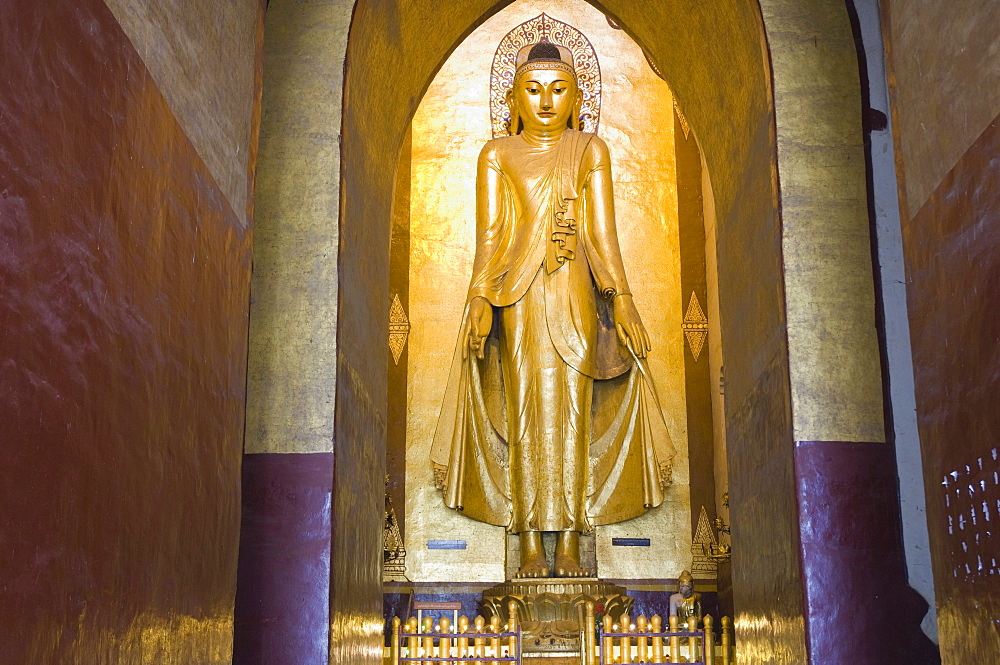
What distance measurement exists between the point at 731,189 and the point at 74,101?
3608 millimetres

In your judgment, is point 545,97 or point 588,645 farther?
point 545,97

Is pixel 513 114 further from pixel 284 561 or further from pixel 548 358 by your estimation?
pixel 284 561

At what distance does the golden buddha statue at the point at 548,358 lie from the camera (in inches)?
298

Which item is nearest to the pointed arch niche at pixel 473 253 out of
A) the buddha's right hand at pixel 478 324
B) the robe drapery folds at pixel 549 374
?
the robe drapery folds at pixel 549 374

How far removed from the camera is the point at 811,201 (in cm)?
455

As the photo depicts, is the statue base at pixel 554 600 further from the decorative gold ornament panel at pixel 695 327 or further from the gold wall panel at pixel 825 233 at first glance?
the gold wall panel at pixel 825 233

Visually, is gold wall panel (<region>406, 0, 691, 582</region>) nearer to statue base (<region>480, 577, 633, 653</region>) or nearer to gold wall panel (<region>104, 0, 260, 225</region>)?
statue base (<region>480, 577, 633, 653</region>)

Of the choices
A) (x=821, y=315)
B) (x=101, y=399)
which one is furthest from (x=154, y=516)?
(x=821, y=315)

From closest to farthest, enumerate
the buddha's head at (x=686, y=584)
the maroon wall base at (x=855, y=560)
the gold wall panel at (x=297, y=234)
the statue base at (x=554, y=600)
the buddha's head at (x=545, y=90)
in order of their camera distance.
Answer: the maroon wall base at (x=855, y=560) < the gold wall panel at (x=297, y=234) < the statue base at (x=554, y=600) < the buddha's head at (x=686, y=584) < the buddha's head at (x=545, y=90)

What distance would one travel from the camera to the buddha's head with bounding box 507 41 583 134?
316 inches

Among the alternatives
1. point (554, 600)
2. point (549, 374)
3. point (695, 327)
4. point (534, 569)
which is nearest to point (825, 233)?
point (549, 374)

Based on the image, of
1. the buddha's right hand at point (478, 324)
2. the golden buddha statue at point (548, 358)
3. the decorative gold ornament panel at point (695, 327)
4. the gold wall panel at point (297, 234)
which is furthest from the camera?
the decorative gold ornament panel at point (695, 327)

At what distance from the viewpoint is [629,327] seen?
24.2 feet

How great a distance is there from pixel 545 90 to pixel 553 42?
3.43 ft
